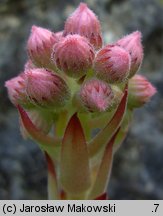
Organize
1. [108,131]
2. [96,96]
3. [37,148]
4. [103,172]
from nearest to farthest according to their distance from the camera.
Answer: [96,96] → [108,131] → [103,172] → [37,148]

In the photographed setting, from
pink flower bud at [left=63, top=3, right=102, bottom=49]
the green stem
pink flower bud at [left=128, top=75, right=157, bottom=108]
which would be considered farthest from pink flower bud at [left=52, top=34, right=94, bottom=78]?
the green stem

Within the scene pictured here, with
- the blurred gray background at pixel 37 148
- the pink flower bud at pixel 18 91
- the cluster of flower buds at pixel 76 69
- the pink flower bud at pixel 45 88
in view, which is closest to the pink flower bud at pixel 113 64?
the cluster of flower buds at pixel 76 69

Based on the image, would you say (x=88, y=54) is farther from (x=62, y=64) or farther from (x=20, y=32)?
(x=20, y=32)

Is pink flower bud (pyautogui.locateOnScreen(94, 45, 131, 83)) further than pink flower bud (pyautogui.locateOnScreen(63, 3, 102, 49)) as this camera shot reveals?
No

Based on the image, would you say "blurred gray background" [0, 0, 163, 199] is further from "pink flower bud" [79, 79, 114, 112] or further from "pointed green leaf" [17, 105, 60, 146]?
"pink flower bud" [79, 79, 114, 112]

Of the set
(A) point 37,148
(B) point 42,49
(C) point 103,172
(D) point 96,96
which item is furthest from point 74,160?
(A) point 37,148

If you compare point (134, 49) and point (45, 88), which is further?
point (134, 49)

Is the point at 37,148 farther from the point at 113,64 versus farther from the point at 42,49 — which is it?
the point at 113,64
